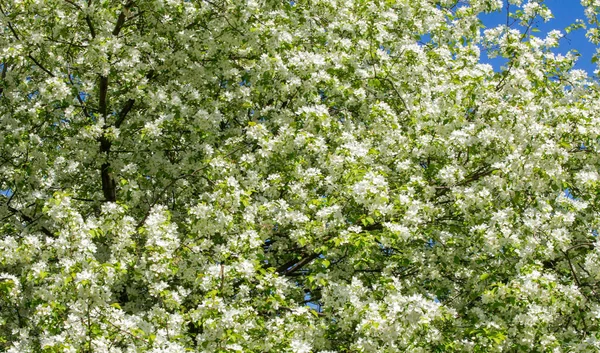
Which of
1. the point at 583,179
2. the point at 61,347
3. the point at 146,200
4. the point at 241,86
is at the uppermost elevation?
the point at 241,86

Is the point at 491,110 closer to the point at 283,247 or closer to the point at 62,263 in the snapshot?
the point at 283,247

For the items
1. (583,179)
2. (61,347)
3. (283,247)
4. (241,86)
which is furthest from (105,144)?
(583,179)

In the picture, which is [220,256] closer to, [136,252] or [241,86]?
[136,252]

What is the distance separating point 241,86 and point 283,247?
10.6 ft

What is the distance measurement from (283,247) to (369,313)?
293 cm

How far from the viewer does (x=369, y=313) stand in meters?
8.91

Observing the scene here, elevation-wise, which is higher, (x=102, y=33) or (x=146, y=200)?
(x=102, y=33)

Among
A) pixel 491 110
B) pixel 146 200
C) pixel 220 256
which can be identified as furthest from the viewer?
pixel 146 200

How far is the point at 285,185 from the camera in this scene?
37.0 ft

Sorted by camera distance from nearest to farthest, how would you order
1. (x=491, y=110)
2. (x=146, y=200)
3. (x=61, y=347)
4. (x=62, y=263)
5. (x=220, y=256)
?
1. (x=61, y=347)
2. (x=62, y=263)
3. (x=220, y=256)
4. (x=491, y=110)
5. (x=146, y=200)

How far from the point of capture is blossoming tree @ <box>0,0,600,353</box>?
8984mm

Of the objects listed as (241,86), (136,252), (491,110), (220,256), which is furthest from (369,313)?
(241,86)

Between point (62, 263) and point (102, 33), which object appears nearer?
point (62, 263)

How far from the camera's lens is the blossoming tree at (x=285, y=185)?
898 cm
